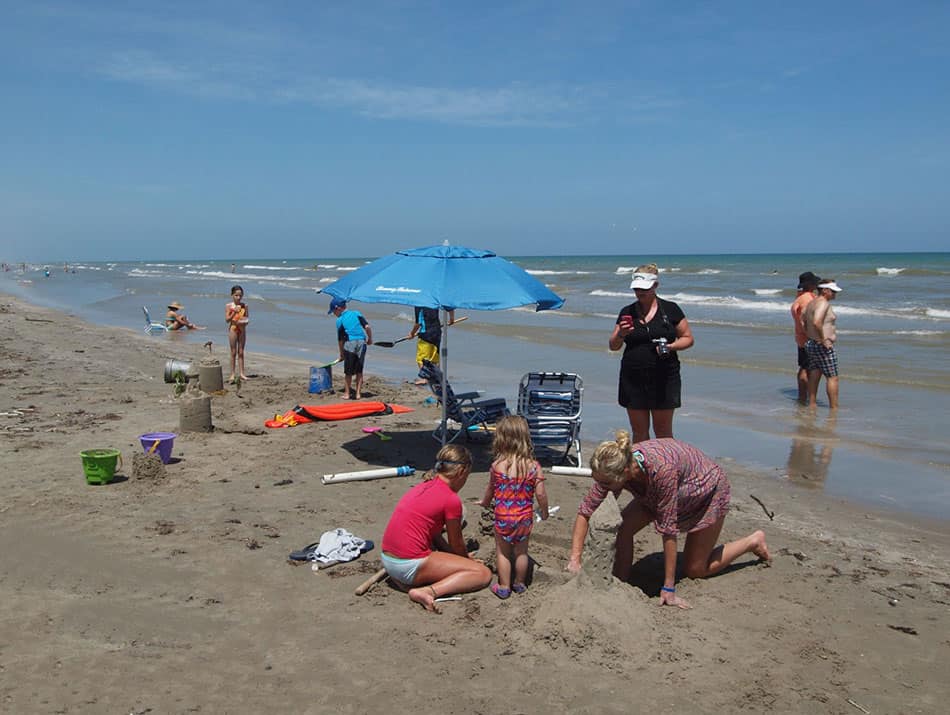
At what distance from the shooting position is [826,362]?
1045 centimetres

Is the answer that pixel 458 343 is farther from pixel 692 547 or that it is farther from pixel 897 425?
pixel 692 547

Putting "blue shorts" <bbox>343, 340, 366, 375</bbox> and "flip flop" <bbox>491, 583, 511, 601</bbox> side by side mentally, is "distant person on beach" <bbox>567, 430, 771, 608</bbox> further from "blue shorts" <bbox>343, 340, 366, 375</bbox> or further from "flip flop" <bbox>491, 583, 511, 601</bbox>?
"blue shorts" <bbox>343, 340, 366, 375</bbox>

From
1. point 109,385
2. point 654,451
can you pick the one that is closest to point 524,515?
point 654,451

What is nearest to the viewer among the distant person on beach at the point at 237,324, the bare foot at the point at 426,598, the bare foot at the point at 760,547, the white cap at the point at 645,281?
the bare foot at the point at 426,598

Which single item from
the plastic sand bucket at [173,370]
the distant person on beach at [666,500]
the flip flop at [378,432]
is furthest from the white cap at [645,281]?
the plastic sand bucket at [173,370]

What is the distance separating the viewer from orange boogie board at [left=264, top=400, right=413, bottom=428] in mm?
9430

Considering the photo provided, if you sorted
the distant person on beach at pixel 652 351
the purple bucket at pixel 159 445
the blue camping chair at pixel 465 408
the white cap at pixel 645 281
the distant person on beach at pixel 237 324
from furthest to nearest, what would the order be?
the distant person on beach at pixel 237 324, the blue camping chair at pixel 465 408, the purple bucket at pixel 159 445, the distant person on beach at pixel 652 351, the white cap at pixel 645 281

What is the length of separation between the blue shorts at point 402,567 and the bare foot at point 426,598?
81 millimetres

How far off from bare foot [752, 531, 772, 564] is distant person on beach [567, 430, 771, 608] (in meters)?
0.15

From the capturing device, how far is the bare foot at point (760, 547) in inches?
208

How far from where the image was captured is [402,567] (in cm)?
475

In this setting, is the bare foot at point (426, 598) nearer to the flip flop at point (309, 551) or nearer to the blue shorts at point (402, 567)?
the blue shorts at point (402, 567)

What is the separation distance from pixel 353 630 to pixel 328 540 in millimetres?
1147

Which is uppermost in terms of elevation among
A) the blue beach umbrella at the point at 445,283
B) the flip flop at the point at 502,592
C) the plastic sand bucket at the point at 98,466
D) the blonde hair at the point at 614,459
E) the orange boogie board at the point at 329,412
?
the blue beach umbrella at the point at 445,283
